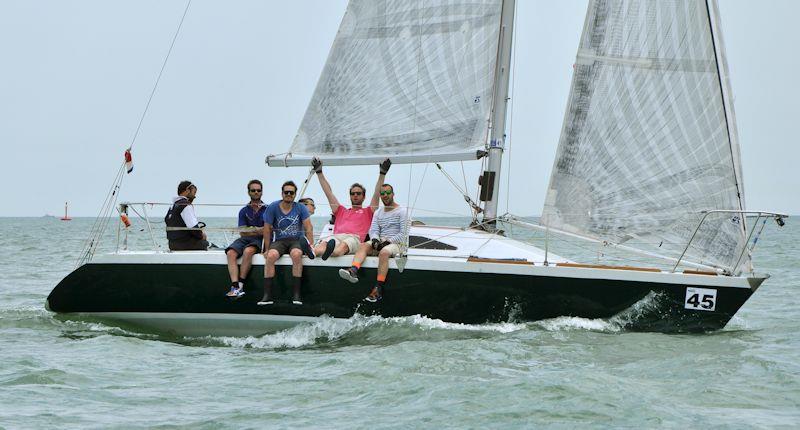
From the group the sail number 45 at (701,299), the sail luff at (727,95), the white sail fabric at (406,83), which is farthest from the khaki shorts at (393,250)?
the sail luff at (727,95)

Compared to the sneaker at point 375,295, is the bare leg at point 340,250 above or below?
above

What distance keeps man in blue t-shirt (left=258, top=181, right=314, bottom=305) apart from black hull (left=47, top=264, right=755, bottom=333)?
13cm

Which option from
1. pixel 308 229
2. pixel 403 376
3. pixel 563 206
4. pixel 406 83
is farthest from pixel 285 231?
pixel 563 206

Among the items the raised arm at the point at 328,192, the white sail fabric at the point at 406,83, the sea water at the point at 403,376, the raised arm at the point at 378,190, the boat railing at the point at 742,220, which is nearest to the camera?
the sea water at the point at 403,376

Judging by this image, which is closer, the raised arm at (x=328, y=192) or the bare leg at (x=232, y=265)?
the bare leg at (x=232, y=265)

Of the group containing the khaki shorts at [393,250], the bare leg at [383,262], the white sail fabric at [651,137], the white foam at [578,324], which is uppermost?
the white sail fabric at [651,137]

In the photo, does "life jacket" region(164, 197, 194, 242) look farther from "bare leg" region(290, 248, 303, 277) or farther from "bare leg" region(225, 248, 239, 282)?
"bare leg" region(290, 248, 303, 277)

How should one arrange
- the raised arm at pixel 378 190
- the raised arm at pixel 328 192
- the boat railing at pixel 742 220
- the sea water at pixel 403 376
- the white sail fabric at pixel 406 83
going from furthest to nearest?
the white sail fabric at pixel 406 83 → the raised arm at pixel 328 192 → the raised arm at pixel 378 190 → the boat railing at pixel 742 220 → the sea water at pixel 403 376

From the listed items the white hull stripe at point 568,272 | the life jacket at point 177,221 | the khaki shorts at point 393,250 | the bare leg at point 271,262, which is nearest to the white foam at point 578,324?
the white hull stripe at point 568,272

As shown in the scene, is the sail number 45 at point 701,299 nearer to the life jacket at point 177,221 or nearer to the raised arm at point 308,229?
the raised arm at point 308,229

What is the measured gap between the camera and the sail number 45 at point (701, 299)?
1019 cm

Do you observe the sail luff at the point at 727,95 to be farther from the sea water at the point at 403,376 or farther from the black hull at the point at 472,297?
the sea water at the point at 403,376

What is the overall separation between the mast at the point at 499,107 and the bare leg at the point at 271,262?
290 cm

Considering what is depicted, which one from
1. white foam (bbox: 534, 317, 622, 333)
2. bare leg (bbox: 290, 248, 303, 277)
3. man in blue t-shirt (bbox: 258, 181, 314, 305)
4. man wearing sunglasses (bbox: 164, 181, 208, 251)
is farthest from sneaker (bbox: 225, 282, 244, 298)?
white foam (bbox: 534, 317, 622, 333)
